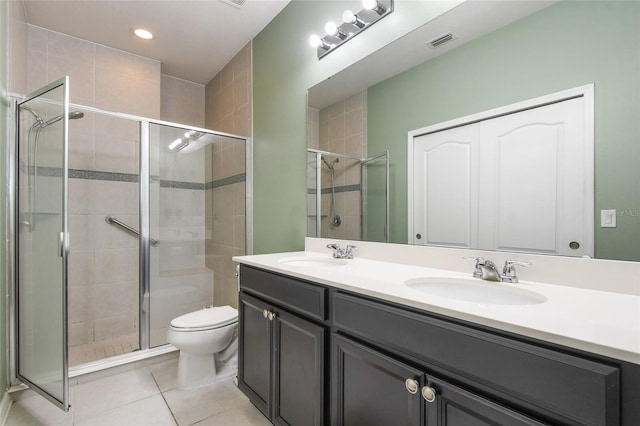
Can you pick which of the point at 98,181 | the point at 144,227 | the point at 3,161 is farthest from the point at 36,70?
the point at 144,227

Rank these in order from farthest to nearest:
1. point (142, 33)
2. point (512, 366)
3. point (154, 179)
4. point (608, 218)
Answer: point (142, 33)
point (154, 179)
point (608, 218)
point (512, 366)

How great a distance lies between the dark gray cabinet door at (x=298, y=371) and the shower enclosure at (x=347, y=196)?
626mm

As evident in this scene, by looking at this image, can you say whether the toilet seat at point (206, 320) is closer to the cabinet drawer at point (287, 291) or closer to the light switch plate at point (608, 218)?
the cabinet drawer at point (287, 291)

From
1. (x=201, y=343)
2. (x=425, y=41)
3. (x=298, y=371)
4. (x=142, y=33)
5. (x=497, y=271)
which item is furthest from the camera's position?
(x=142, y=33)

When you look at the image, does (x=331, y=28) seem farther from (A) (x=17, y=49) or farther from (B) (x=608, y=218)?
(A) (x=17, y=49)

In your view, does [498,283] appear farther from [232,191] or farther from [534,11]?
[232,191]

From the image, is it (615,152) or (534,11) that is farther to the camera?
(534,11)

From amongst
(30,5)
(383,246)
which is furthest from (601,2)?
(30,5)

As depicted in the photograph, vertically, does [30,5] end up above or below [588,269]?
above

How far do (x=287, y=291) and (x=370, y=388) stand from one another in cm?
51

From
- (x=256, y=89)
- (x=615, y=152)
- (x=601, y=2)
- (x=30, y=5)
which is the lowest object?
(x=615, y=152)

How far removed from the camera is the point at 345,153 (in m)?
1.78

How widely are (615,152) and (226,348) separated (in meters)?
2.30

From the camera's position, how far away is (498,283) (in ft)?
3.37
